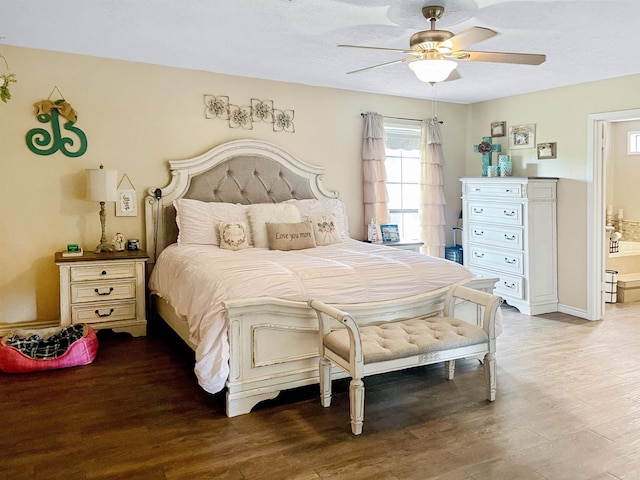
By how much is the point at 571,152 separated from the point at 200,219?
375cm

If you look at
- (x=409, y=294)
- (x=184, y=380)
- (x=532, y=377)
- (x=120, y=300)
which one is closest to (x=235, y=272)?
(x=184, y=380)

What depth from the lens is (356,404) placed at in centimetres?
254

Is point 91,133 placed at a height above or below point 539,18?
below

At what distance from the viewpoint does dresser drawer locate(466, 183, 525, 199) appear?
5125 millimetres

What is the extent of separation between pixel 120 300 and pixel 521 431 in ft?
10.3

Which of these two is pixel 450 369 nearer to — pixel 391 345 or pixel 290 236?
pixel 391 345

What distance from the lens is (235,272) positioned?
3012mm

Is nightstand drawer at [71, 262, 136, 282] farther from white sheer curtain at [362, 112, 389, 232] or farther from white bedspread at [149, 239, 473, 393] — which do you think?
white sheer curtain at [362, 112, 389, 232]

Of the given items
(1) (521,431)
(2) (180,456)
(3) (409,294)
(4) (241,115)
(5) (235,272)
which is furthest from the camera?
(4) (241,115)

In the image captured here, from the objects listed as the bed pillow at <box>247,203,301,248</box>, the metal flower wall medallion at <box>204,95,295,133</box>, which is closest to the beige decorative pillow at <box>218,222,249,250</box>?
the bed pillow at <box>247,203,301,248</box>

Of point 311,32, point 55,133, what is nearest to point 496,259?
point 311,32

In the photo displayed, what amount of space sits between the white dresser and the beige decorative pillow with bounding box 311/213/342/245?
73.7 inches

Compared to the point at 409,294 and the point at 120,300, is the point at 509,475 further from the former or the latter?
the point at 120,300

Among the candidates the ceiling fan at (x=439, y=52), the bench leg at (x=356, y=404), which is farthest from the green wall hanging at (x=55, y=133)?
the bench leg at (x=356, y=404)
